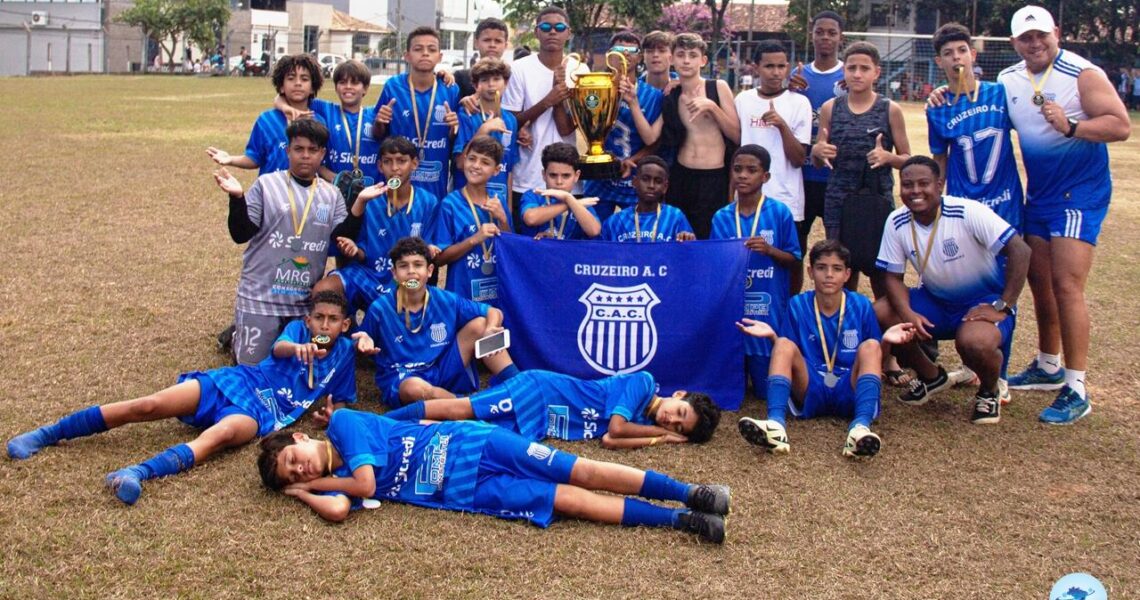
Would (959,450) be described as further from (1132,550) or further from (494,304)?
(494,304)

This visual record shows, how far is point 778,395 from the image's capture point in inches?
233

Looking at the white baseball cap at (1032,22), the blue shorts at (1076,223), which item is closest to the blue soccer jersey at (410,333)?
the blue shorts at (1076,223)

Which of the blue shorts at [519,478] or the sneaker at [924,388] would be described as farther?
the sneaker at [924,388]

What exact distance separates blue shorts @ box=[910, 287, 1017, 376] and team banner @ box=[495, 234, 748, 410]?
3.45ft

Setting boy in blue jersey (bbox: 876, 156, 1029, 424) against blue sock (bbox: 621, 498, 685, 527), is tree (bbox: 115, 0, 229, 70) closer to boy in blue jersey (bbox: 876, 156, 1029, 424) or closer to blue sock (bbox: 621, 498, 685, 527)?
boy in blue jersey (bbox: 876, 156, 1029, 424)

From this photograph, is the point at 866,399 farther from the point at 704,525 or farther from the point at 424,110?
the point at 424,110

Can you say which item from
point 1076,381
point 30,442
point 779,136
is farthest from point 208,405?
point 1076,381

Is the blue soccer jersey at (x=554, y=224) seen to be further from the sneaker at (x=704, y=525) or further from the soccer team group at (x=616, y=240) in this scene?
the sneaker at (x=704, y=525)

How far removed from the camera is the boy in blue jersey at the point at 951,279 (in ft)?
20.5

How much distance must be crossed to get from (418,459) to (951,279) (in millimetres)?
3303

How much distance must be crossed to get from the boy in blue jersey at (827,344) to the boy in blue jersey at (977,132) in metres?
1.12

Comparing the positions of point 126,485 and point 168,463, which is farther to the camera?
point 168,463

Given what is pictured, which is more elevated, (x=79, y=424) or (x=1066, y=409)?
(x=1066, y=409)

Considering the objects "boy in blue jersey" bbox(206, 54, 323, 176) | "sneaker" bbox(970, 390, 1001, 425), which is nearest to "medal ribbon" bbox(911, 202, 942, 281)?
"sneaker" bbox(970, 390, 1001, 425)
